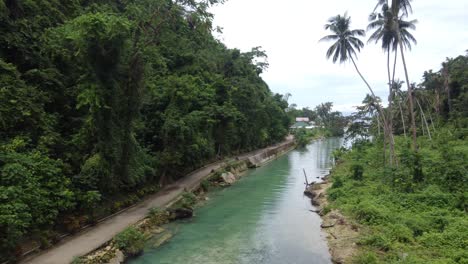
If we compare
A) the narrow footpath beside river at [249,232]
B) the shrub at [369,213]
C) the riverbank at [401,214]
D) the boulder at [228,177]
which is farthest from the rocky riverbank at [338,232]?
the boulder at [228,177]

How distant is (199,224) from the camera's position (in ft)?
Result: 59.2

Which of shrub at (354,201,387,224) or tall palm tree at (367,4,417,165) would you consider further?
tall palm tree at (367,4,417,165)

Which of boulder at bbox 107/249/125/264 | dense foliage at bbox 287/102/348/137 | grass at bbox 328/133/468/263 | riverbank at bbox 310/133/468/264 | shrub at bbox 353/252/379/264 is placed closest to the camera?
shrub at bbox 353/252/379/264

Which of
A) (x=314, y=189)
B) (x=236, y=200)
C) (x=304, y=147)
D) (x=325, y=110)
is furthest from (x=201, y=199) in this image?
(x=325, y=110)

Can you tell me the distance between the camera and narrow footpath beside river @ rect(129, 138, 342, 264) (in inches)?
540

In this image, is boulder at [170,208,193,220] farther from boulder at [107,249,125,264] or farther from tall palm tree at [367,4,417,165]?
tall palm tree at [367,4,417,165]

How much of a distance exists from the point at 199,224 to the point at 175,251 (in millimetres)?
3819

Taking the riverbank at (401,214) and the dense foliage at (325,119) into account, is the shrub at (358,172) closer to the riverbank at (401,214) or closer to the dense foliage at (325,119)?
the riverbank at (401,214)

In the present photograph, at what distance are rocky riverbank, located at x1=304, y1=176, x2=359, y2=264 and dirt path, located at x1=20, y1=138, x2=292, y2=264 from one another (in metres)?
9.01

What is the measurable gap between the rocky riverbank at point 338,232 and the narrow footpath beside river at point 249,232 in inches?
15.9

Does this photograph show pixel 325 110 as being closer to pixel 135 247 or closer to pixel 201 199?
pixel 201 199

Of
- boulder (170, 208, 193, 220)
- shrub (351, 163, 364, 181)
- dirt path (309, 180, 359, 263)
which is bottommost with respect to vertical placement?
dirt path (309, 180, 359, 263)

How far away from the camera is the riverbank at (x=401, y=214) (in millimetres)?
12164

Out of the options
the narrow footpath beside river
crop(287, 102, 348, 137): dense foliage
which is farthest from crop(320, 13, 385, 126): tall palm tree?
crop(287, 102, 348, 137): dense foliage
